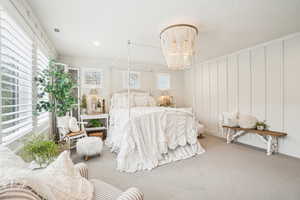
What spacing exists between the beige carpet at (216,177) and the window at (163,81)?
331 centimetres

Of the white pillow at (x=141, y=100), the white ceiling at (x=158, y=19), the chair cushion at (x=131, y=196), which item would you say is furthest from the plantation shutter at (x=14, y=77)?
the white pillow at (x=141, y=100)

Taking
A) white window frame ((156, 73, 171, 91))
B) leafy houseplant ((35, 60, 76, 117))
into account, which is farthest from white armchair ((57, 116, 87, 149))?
white window frame ((156, 73, 171, 91))

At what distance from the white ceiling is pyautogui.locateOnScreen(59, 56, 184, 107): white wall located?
3.71 ft

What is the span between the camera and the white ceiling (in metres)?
2.03

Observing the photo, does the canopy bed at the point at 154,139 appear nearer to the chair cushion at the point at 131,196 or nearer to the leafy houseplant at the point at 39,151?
the leafy houseplant at the point at 39,151

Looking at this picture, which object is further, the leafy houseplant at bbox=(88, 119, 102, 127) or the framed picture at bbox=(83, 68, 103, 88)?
the framed picture at bbox=(83, 68, 103, 88)

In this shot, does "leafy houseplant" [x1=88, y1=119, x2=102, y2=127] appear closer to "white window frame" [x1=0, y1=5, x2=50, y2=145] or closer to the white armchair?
the white armchair

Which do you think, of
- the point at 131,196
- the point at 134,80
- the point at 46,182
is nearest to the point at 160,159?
the point at 131,196

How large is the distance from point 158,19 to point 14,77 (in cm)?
222

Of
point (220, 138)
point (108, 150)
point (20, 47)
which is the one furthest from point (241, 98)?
point (20, 47)

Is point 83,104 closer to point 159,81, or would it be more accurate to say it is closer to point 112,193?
point 159,81

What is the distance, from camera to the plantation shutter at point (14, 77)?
1571 millimetres

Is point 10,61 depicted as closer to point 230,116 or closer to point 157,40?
point 157,40

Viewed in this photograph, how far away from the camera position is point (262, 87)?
362cm
